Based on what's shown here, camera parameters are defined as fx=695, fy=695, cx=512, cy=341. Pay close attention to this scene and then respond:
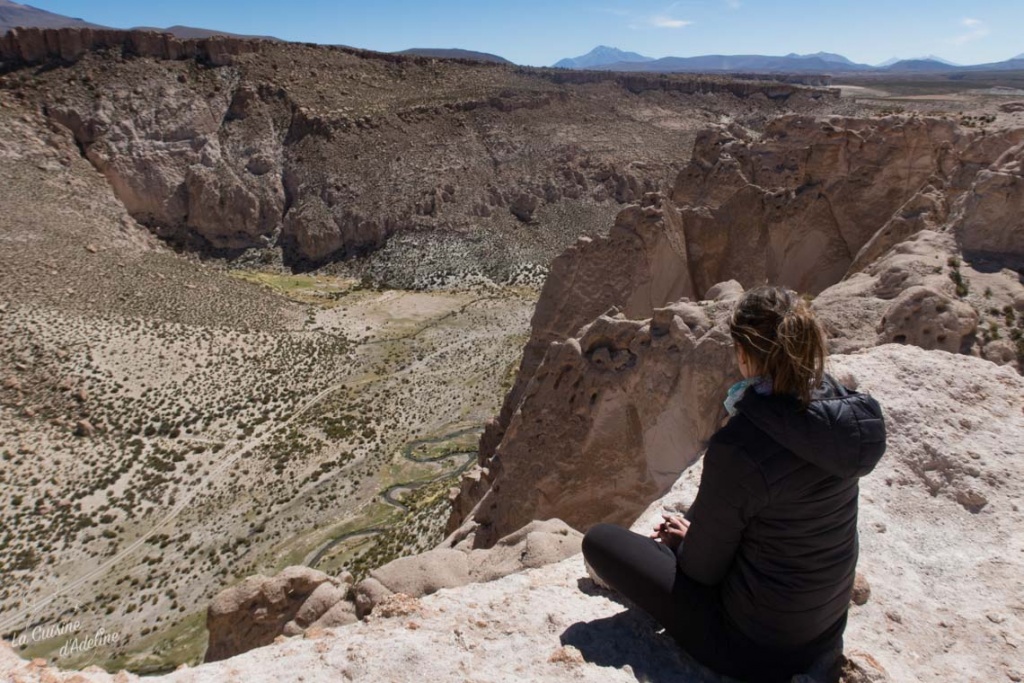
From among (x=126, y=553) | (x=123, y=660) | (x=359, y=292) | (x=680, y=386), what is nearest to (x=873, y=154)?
(x=680, y=386)

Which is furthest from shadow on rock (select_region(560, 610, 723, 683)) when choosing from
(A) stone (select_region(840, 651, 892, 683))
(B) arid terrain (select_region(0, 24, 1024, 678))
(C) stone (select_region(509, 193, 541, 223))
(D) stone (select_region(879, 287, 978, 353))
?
(C) stone (select_region(509, 193, 541, 223))

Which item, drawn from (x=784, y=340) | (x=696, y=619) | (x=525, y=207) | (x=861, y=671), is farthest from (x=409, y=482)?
(x=525, y=207)

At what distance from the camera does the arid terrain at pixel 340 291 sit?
11977mm

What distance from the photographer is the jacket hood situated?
3414 millimetres

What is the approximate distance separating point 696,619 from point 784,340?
5.94ft

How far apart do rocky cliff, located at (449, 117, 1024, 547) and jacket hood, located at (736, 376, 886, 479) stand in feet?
19.8

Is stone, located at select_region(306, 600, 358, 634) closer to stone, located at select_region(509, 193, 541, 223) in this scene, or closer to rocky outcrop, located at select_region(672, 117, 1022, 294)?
rocky outcrop, located at select_region(672, 117, 1022, 294)

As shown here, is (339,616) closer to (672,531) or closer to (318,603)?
(318,603)

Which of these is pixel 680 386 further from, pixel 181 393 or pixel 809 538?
pixel 181 393

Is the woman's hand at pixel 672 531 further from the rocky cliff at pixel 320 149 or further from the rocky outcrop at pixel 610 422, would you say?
the rocky cliff at pixel 320 149

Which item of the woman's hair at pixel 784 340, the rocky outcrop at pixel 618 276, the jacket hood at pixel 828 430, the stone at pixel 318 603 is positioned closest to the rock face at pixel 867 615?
the jacket hood at pixel 828 430

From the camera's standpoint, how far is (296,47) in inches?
2672

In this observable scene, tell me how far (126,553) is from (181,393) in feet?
34.0

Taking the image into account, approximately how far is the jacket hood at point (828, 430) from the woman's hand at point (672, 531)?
1.35 m
